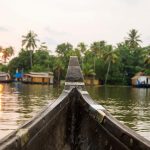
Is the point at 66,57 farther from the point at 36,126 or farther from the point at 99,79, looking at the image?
the point at 36,126

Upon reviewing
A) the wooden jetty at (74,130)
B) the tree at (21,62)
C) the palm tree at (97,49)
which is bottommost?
the wooden jetty at (74,130)

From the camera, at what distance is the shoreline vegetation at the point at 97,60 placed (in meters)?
75.2

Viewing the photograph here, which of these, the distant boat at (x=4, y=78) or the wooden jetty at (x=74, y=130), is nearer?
the wooden jetty at (x=74, y=130)

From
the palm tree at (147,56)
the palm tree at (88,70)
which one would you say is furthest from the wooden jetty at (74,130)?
the palm tree at (88,70)

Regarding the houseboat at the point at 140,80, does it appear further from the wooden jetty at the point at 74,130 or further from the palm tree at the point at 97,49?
the wooden jetty at the point at 74,130

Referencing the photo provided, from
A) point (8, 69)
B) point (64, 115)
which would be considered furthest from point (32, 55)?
point (64, 115)

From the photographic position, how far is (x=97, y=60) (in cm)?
7906

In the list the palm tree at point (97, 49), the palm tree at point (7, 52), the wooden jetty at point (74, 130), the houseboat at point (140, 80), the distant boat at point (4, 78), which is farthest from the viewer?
the palm tree at point (7, 52)

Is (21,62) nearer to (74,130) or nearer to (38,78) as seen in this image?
(38,78)

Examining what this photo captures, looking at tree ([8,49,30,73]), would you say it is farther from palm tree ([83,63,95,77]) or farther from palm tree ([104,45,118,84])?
palm tree ([104,45,118,84])

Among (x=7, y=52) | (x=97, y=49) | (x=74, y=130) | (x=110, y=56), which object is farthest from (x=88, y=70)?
(x=74, y=130)

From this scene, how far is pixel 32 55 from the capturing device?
273 feet

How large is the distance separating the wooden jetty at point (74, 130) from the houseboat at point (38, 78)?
67.7 meters

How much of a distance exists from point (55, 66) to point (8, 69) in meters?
15.0
